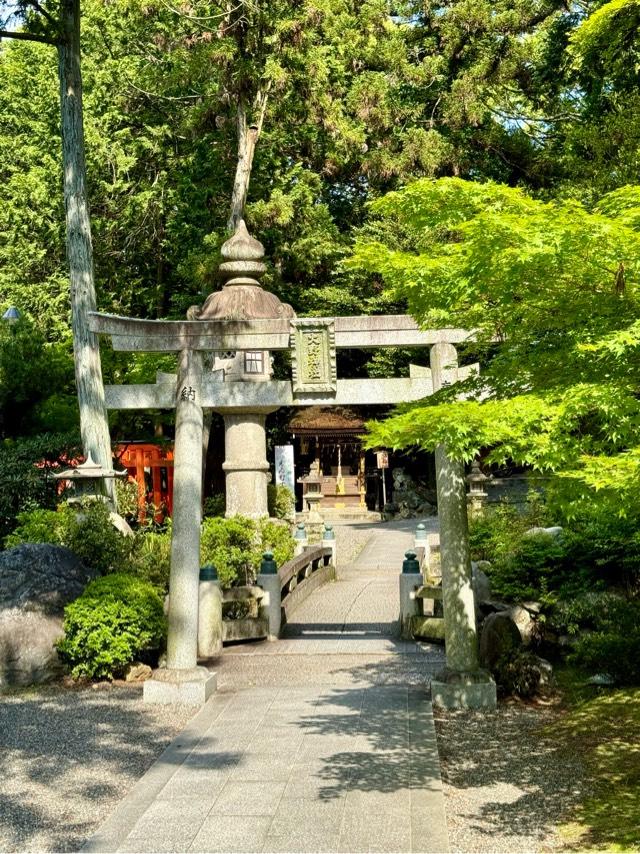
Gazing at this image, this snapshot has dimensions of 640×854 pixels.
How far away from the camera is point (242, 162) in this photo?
82.1 ft

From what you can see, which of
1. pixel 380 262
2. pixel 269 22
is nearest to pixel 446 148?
pixel 269 22

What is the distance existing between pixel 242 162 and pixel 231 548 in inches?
517

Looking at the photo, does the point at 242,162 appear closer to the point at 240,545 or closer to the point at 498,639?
the point at 240,545

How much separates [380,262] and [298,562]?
989cm

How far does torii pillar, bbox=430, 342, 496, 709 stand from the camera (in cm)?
954

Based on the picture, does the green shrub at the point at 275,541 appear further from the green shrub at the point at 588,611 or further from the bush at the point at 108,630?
the green shrub at the point at 588,611

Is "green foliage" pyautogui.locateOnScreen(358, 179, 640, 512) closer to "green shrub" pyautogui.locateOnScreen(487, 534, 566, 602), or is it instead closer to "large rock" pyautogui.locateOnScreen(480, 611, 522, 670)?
"large rock" pyautogui.locateOnScreen(480, 611, 522, 670)

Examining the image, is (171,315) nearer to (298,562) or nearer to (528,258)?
(298,562)

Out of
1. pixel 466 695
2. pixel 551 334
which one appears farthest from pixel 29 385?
pixel 551 334

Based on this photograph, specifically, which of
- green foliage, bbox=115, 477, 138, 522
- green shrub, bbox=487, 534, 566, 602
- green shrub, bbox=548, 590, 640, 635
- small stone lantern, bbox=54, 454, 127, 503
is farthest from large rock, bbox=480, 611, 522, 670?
green foliage, bbox=115, 477, 138, 522

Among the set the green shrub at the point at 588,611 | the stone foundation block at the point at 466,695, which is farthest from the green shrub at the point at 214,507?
the stone foundation block at the point at 466,695

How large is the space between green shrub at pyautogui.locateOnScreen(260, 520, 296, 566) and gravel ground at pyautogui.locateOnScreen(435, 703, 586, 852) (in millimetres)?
8379

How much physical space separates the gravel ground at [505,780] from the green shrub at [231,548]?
21.9 ft

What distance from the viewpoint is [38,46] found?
3325 cm
